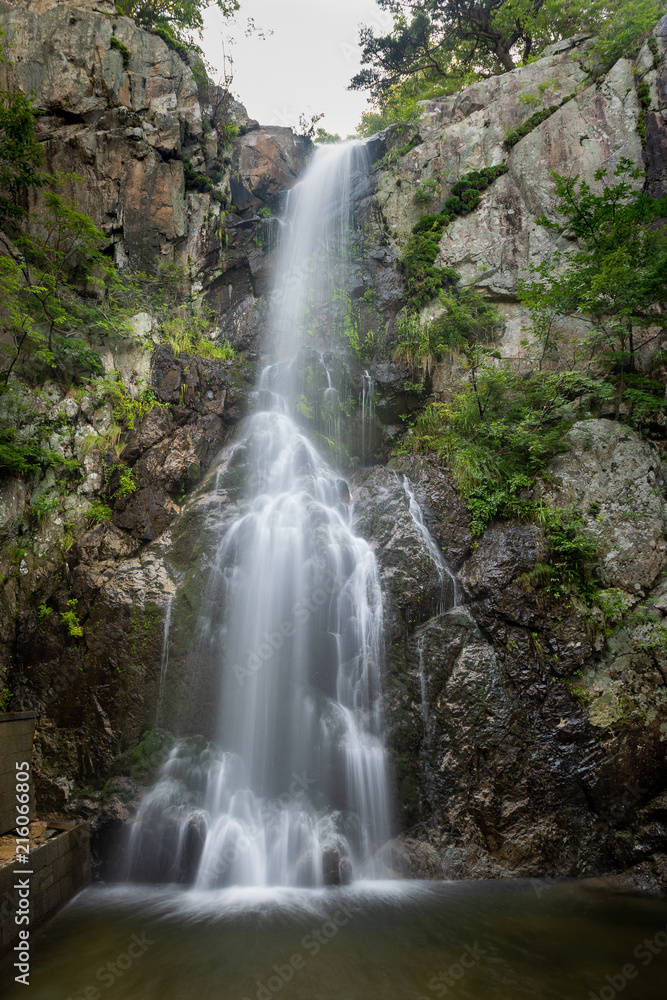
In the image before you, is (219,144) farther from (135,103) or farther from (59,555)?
(59,555)

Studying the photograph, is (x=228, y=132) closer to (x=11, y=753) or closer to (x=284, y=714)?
(x=284, y=714)

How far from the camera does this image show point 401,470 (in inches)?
380

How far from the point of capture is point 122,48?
12.2 m

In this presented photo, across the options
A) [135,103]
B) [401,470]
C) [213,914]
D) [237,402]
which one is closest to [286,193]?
[135,103]

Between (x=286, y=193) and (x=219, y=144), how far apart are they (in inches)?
99.2

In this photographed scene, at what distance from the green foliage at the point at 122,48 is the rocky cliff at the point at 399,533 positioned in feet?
0.16

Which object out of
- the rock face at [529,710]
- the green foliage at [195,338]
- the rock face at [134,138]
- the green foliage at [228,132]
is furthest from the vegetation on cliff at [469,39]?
the rock face at [529,710]

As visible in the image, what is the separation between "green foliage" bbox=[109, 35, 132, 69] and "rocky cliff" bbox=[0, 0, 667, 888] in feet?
0.16

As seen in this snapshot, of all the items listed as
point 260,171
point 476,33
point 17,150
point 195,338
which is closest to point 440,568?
point 195,338

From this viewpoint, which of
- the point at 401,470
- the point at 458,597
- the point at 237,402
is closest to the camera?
the point at 458,597

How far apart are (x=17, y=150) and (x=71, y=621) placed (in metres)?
9.34

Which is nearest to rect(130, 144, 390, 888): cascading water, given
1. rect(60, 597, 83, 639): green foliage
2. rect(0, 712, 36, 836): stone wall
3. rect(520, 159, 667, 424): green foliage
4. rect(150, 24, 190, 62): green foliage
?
rect(0, 712, 36, 836): stone wall

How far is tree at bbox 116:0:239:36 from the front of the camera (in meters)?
13.5

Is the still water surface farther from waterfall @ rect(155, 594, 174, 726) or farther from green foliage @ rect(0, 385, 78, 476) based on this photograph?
green foliage @ rect(0, 385, 78, 476)
